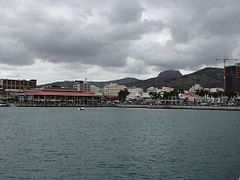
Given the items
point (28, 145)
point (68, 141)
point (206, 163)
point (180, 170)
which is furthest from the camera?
Answer: point (68, 141)

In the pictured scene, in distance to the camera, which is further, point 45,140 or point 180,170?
point 45,140

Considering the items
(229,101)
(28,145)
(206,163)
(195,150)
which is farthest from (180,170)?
(229,101)

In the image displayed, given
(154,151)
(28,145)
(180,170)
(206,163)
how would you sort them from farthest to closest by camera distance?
1. (28,145)
2. (154,151)
3. (206,163)
4. (180,170)

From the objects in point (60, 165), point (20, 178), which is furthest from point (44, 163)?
point (20, 178)

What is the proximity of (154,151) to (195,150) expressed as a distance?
12.2ft

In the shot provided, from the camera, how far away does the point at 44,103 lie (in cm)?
19525

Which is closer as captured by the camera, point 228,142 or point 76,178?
point 76,178

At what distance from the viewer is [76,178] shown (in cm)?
2116

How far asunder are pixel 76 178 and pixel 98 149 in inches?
423

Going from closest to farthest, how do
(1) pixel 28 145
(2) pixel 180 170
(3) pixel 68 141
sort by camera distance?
(2) pixel 180 170, (1) pixel 28 145, (3) pixel 68 141

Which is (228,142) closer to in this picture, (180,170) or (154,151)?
(154,151)

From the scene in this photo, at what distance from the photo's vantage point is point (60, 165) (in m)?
24.5

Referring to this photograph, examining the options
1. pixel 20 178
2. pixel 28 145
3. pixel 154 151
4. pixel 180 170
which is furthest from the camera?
pixel 28 145

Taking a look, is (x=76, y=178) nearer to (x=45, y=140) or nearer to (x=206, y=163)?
(x=206, y=163)
